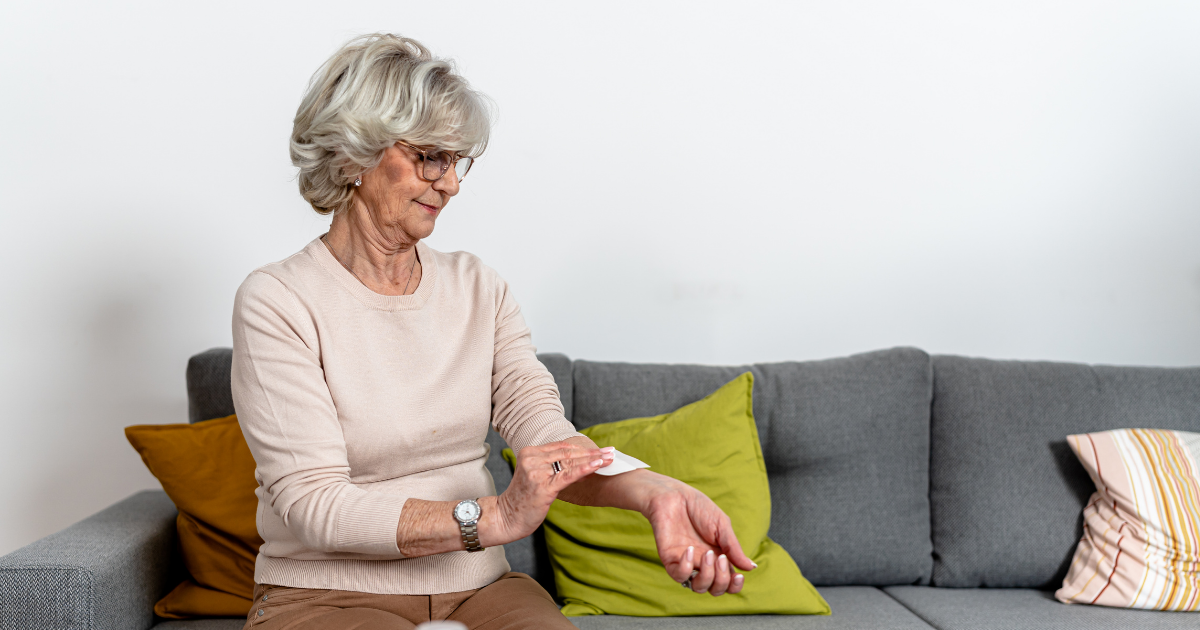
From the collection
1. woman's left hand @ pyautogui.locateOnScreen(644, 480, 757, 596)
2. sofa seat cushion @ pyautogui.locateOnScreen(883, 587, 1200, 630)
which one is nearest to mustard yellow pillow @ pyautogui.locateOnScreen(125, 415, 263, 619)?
woman's left hand @ pyautogui.locateOnScreen(644, 480, 757, 596)

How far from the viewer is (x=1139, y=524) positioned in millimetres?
1680

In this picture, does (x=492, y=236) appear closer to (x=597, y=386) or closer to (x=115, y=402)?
(x=597, y=386)

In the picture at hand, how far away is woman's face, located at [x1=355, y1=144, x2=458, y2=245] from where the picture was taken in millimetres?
1282

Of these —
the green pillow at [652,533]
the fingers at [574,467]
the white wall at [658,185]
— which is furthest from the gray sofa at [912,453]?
the fingers at [574,467]

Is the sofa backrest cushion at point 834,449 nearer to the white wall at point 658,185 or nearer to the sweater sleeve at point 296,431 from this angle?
the white wall at point 658,185

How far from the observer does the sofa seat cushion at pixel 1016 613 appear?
1.55 m

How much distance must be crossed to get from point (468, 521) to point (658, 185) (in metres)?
1.27

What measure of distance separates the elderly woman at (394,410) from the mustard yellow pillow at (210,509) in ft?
1.10

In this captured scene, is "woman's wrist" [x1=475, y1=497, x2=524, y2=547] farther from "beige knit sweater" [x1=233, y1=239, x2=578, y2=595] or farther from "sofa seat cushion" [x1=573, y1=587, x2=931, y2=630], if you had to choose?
"sofa seat cushion" [x1=573, y1=587, x2=931, y2=630]

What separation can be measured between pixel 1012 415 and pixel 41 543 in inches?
75.3

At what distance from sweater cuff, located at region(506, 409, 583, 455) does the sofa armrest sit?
0.70 metres

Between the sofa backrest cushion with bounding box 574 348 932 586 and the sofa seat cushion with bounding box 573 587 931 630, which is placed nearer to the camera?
the sofa seat cushion with bounding box 573 587 931 630

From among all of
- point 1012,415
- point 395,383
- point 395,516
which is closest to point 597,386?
point 395,383

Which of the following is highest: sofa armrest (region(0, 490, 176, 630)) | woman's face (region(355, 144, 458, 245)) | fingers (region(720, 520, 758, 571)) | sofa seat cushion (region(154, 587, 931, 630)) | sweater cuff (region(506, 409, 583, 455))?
woman's face (region(355, 144, 458, 245))
